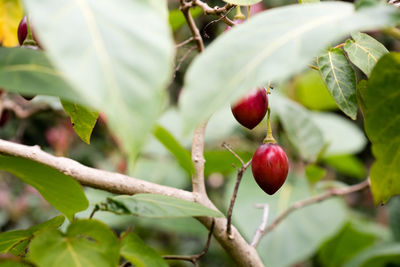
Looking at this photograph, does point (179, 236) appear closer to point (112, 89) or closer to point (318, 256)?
point (318, 256)

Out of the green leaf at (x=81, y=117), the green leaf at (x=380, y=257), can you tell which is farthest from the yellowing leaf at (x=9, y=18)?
the green leaf at (x=380, y=257)

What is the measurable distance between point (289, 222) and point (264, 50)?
3.65 feet

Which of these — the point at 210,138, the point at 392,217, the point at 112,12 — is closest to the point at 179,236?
the point at 210,138

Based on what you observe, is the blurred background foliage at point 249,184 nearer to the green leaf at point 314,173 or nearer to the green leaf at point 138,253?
the green leaf at point 314,173

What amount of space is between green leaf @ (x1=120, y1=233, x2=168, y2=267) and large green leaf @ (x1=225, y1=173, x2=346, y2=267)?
0.82m

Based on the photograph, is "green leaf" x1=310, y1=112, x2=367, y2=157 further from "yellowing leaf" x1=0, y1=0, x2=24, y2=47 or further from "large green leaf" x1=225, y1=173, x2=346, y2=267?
"yellowing leaf" x1=0, y1=0, x2=24, y2=47

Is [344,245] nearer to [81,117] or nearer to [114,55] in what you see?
[81,117]

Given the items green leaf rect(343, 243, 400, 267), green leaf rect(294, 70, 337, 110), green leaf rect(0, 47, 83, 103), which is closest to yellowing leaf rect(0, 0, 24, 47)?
green leaf rect(0, 47, 83, 103)

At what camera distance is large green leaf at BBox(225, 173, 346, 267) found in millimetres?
1278

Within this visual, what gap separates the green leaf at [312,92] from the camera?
2.39 m

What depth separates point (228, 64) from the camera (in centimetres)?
30

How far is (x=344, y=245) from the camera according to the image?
69.6 inches

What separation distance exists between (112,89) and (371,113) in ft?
0.90

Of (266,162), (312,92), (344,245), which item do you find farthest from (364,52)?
(312,92)
